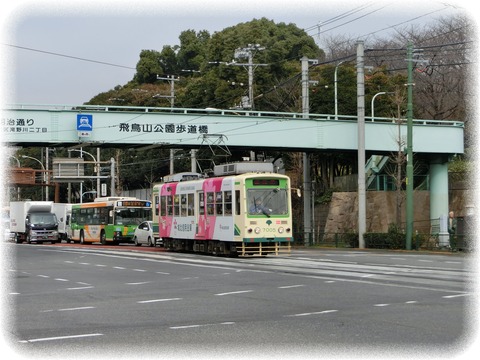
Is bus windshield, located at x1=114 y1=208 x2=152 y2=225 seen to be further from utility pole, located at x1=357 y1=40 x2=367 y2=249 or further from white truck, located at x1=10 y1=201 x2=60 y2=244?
utility pole, located at x1=357 y1=40 x2=367 y2=249

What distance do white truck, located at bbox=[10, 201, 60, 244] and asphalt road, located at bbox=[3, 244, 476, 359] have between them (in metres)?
36.4

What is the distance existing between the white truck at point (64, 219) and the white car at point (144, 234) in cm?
1360

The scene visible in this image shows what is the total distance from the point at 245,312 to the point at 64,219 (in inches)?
2085

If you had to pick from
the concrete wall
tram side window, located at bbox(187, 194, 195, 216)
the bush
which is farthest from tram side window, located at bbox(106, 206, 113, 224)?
the bush

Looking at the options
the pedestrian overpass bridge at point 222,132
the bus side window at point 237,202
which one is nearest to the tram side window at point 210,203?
the bus side window at point 237,202

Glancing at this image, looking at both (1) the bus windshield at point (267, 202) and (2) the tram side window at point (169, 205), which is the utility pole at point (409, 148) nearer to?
(1) the bus windshield at point (267, 202)

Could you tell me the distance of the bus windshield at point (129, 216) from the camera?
54344mm

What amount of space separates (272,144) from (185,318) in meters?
32.8

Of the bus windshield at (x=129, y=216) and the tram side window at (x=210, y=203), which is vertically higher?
the tram side window at (x=210, y=203)

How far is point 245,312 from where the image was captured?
47.5 feet

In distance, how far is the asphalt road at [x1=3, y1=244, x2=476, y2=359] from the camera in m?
10.8

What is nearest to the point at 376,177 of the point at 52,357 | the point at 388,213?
the point at 388,213

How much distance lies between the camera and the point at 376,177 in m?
54.7

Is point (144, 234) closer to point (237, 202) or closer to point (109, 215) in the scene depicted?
point (109, 215)
